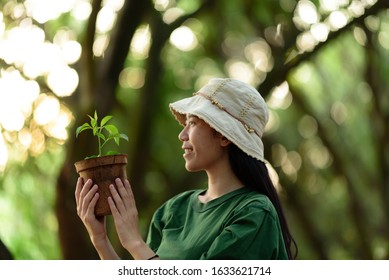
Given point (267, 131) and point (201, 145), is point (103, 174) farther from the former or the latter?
point (267, 131)

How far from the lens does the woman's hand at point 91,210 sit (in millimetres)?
1837

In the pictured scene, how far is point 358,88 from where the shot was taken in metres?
5.20

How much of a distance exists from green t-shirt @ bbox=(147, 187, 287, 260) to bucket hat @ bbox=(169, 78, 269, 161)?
0.12m

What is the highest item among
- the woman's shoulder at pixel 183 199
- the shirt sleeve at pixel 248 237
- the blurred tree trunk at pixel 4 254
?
the woman's shoulder at pixel 183 199

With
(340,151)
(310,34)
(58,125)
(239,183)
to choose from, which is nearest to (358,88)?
(340,151)

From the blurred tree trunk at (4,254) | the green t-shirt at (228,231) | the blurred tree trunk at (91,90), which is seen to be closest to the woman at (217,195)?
the green t-shirt at (228,231)

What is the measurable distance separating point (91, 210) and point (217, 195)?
0.30m

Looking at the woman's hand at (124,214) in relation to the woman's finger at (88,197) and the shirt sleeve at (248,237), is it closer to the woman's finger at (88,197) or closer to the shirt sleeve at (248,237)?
the woman's finger at (88,197)

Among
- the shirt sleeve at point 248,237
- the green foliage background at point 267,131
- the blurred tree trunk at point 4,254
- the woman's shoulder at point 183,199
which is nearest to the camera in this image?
the shirt sleeve at point 248,237

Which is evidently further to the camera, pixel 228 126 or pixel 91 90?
pixel 91 90

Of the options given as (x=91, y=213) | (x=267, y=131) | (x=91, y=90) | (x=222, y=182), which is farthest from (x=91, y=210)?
(x=267, y=131)

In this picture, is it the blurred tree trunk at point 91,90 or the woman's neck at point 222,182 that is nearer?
the woman's neck at point 222,182

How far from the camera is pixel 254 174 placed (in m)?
1.84

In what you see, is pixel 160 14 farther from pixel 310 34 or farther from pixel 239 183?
pixel 239 183
